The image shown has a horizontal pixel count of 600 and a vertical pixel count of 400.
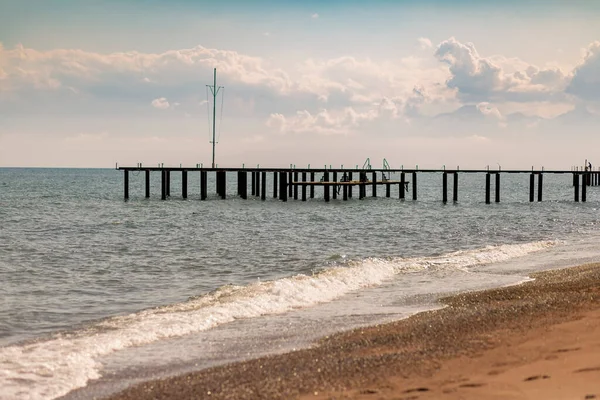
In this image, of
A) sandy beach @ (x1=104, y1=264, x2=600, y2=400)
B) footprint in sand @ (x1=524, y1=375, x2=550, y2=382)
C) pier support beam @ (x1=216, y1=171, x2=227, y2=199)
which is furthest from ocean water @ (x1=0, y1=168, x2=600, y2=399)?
pier support beam @ (x1=216, y1=171, x2=227, y2=199)

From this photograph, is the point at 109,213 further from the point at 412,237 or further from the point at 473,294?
the point at 473,294

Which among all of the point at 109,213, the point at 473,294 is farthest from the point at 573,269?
the point at 109,213

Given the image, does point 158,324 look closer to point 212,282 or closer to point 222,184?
point 212,282

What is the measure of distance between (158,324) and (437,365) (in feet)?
16.7

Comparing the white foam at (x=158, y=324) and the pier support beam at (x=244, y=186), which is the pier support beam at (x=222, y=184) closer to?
the pier support beam at (x=244, y=186)

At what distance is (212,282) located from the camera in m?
16.6

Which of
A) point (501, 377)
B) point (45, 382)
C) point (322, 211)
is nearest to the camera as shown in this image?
point (501, 377)

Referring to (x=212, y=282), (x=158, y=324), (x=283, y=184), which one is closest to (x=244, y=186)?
(x=283, y=184)

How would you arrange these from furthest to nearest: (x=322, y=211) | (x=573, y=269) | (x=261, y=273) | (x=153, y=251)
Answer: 1. (x=322, y=211)
2. (x=153, y=251)
3. (x=261, y=273)
4. (x=573, y=269)

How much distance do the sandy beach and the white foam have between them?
4.18 feet

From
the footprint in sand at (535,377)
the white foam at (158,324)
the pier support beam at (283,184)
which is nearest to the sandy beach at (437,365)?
the footprint in sand at (535,377)

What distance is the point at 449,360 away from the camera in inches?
283

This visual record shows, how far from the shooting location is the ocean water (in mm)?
8820

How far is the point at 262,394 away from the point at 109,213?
41.0 meters
